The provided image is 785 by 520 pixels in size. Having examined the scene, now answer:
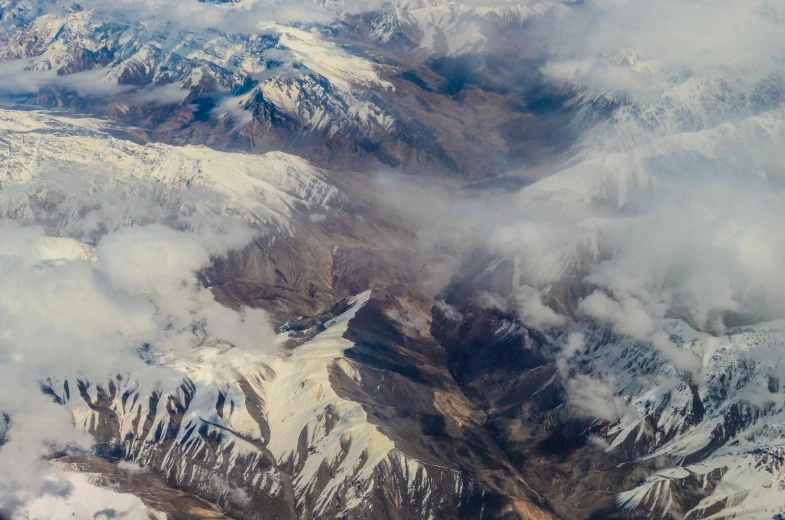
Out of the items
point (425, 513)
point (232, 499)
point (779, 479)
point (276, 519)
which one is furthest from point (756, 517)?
point (232, 499)

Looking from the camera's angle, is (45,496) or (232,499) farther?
(232,499)

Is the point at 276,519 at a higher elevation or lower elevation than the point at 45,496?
lower

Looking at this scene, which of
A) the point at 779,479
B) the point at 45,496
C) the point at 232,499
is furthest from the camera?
the point at 232,499

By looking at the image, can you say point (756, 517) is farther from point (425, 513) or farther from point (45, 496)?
point (45, 496)

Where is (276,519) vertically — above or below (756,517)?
below

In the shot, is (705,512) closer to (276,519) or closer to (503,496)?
(503,496)

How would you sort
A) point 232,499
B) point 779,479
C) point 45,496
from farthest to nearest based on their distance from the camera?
1. point 232,499
2. point 779,479
3. point 45,496

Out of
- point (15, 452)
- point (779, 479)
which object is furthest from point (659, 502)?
point (15, 452)

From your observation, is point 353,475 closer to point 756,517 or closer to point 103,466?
point 103,466
